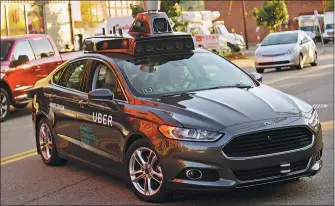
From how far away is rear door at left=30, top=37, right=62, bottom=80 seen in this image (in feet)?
→ 48.9

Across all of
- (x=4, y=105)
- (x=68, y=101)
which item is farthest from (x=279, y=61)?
(x=68, y=101)

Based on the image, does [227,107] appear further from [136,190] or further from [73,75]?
[73,75]

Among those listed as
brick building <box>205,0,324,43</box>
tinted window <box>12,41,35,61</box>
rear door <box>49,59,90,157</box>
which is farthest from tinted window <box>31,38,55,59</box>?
brick building <box>205,0,324,43</box>

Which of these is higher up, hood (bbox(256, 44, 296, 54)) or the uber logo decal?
hood (bbox(256, 44, 296, 54))

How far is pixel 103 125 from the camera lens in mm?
6309

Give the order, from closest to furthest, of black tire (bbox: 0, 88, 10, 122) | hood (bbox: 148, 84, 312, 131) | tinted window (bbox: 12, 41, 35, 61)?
hood (bbox: 148, 84, 312, 131)
black tire (bbox: 0, 88, 10, 122)
tinted window (bbox: 12, 41, 35, 61)

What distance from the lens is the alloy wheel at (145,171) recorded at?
556 cm

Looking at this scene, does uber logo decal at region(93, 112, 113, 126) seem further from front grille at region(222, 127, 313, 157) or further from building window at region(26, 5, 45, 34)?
building window at region(26, 5, 45, 34)

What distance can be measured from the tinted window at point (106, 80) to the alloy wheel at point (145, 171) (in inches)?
27.4

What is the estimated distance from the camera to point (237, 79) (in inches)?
259

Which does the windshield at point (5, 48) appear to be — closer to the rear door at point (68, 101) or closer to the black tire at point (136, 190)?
the rear door at point (68, 101)

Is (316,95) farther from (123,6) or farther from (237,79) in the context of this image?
(123,6)

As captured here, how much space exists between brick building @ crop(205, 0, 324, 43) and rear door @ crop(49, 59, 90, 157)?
72127 mm

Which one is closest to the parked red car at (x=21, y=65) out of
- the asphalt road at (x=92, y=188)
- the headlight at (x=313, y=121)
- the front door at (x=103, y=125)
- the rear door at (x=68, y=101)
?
the asphalt road at (x=92, y=188)
